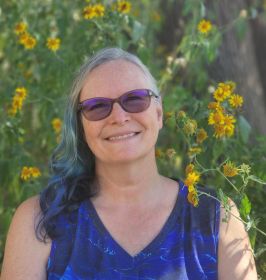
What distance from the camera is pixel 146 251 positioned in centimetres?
222

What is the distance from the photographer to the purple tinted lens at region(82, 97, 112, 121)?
2246 millimetres

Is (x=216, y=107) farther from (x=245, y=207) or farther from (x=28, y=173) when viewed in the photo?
(x=28, y=173)

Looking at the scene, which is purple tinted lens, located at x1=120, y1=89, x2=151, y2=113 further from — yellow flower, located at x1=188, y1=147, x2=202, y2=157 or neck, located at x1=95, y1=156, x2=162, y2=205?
yellow flower, located at x1=188, y1=147, x2=202, y2=157

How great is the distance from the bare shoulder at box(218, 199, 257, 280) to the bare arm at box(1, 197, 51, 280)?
1.79ft

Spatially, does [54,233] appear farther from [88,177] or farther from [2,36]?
[2,36]

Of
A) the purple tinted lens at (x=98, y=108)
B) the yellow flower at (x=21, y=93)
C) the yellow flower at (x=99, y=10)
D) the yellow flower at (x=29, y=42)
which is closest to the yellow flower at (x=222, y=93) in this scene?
the purple tinted lens at (x=98, y=108)

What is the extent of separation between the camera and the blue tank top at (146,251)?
7.24ft

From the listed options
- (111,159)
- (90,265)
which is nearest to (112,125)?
(111,159)

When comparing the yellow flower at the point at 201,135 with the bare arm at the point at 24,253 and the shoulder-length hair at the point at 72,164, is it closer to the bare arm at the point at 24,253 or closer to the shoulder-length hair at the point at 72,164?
the shoulder-length hair at the point at 72,164

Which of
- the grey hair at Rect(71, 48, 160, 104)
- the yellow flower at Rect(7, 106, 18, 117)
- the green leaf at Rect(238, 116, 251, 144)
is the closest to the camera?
the grey hair at Rect(71, 48, 160, 104)

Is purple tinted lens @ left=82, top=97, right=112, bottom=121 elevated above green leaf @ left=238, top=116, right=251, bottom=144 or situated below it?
above

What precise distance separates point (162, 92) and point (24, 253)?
1.42 meters

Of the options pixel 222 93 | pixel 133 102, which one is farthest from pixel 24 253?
pixel 222 93

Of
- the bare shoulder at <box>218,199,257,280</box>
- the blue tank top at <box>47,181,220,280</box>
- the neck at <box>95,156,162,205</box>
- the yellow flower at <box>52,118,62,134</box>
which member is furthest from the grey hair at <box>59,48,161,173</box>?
the yellow flower at <box>52,118,62,134</box>
